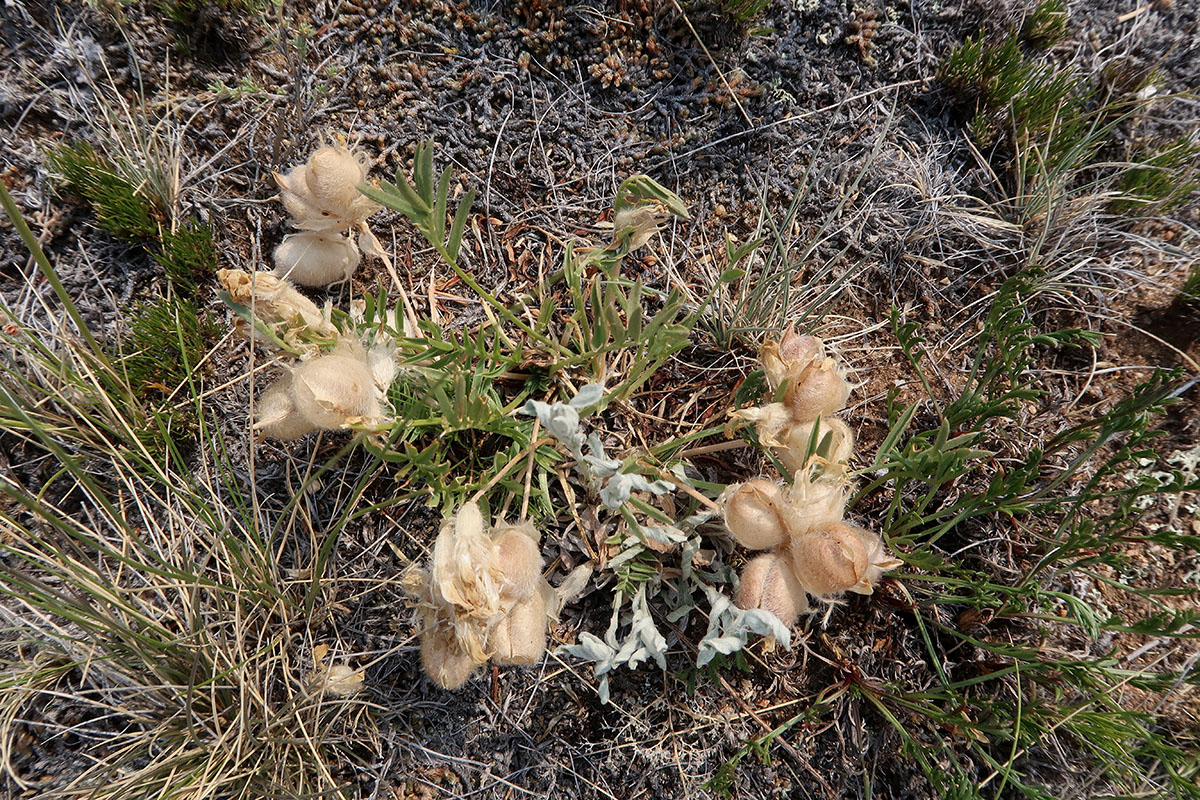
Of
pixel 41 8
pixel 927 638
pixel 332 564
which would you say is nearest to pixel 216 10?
pixel 41 8

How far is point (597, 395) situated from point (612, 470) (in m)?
0.22

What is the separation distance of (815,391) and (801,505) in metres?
0.29

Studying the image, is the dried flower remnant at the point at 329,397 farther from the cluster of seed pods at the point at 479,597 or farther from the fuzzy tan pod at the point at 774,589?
the fuzzy tan pod at the point at 774,589

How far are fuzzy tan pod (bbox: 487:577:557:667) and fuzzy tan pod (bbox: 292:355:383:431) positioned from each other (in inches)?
22.8

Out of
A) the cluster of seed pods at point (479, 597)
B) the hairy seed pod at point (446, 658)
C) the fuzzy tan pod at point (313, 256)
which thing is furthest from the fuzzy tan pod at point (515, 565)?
the fuzzy tan pod at point (313, 256)

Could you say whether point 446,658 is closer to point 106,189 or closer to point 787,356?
point 787,356

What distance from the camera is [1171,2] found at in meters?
2.38

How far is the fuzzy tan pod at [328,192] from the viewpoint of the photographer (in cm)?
177

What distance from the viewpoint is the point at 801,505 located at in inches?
62.1

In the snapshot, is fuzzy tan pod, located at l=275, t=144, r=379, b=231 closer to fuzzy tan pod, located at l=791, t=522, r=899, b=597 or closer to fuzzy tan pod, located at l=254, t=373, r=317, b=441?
fuzzy tan pod, located at l=254, t=373, r=317, b=441

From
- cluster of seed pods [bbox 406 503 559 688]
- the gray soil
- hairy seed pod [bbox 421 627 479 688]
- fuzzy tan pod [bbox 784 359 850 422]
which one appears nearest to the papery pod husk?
cluster of seed pods [bbox 406 503 559 688]

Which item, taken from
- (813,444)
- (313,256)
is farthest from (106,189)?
(813,444)

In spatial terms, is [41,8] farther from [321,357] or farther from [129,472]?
[321,357]

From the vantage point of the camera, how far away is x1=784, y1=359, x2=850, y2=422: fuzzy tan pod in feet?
5.39
